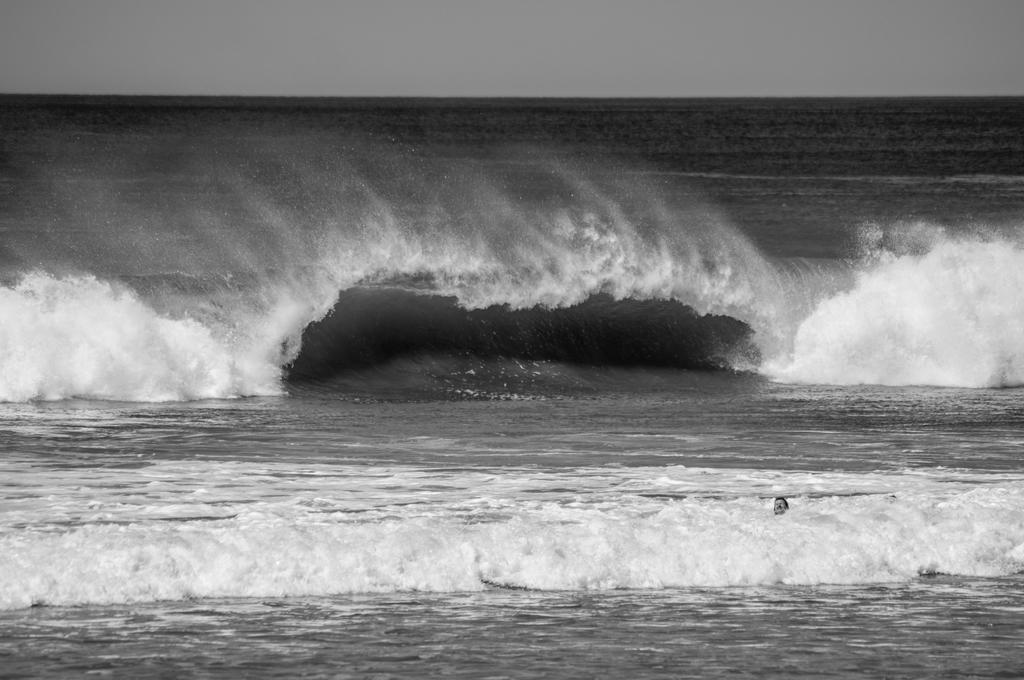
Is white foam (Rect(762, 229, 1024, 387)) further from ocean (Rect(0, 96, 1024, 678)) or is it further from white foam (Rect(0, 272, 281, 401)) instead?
white foam (Rect(0, 272, 281, 401))

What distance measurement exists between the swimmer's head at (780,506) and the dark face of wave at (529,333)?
303 inches

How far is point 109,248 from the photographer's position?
28125mm

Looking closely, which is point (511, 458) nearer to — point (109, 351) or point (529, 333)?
point (109, 351)

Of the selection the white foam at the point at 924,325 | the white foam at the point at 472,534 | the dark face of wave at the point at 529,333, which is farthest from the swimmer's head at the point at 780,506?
the dark face of wave at the point at 529,333

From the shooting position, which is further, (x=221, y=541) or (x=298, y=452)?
(x=298, y=452)

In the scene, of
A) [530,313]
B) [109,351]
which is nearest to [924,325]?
[530,313]

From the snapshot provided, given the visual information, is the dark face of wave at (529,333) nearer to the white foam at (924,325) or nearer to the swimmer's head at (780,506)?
the white foam at (924,325)

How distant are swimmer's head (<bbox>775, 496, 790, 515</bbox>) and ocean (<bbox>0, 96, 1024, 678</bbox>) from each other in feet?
0.23

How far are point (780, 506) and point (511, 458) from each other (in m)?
2.47

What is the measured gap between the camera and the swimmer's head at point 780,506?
344 inches

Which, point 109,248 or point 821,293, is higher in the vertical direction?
point 109,248

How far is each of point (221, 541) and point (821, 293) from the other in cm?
1221

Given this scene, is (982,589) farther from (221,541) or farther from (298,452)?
(298,452)

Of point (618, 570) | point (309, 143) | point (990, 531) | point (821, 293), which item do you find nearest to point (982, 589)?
point (990, 531)
